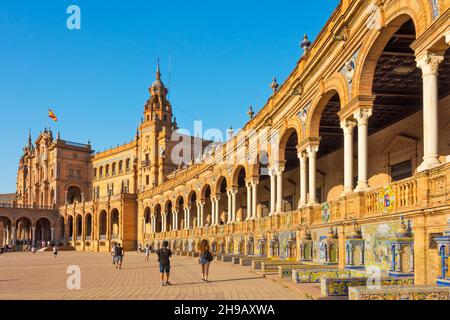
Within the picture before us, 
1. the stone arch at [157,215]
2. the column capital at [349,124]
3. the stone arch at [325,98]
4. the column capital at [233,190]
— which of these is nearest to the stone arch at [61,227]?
the stone arch at [157,215]

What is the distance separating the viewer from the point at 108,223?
69.3m

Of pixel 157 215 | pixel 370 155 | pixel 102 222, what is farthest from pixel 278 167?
pixel 102 222

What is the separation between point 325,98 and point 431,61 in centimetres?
748

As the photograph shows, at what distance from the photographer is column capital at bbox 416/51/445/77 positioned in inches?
410

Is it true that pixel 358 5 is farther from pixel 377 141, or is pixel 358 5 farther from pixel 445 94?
pixel 377 141

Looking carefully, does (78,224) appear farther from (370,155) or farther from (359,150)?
(359,150)

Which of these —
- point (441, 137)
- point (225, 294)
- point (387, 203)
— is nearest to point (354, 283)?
point (387, 203)

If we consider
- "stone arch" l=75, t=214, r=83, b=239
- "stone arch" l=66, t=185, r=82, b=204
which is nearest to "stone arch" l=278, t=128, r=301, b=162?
"stone arch" l=75, t=214, r=83, b=239

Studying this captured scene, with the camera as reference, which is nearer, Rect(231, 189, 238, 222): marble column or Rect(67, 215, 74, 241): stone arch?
Rect(231, 189, 238, 222): marble column

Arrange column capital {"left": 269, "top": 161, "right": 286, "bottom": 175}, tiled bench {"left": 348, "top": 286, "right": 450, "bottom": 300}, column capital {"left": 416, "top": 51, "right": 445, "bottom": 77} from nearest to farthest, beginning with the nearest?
1. tiled bench {"left": 348, "top": 286, "right": 450, "bottom": 300}
2. column capital {"left": 416, "top": 51, "right": 445, "bottom": 77}
3. column capital {"left": 269, "top": 161, "right": 286, "bottom": 175}

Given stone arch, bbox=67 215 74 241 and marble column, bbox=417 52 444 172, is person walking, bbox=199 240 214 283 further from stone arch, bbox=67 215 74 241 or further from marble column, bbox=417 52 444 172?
stone arch, bbox=67 215 74 241

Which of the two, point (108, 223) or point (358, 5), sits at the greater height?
point (358, 5)

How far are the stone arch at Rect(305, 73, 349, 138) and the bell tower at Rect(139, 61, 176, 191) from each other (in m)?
52.2
